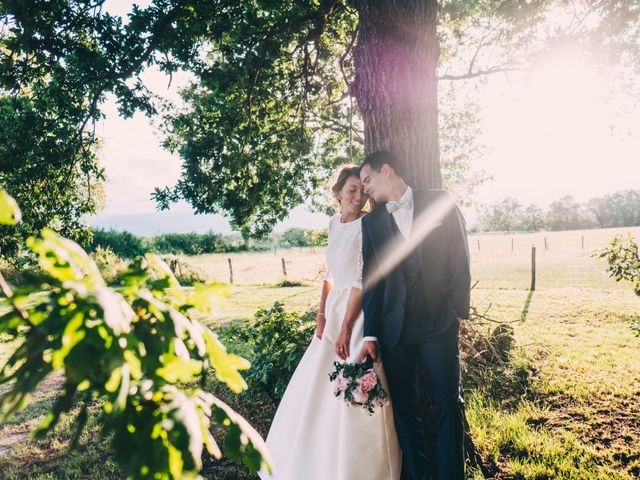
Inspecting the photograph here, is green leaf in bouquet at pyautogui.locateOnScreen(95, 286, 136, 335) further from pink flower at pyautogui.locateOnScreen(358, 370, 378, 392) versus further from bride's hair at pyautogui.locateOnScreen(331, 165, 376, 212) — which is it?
bride's hair at pyautogui.locateOnScreen(331, 165, 376, 212)

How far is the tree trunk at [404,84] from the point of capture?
370 cm

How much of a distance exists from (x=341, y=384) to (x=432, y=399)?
709 mm

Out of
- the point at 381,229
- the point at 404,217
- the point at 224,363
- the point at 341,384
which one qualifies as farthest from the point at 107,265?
the point at 224,363

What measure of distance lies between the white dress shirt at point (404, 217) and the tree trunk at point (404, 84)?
0.64 m

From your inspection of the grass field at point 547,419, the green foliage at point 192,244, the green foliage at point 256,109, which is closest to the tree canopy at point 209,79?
the green foliage at point 256,109

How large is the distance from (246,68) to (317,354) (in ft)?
16.6

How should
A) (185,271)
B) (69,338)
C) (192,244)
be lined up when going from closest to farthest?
(69,338) → (185,271) → (192,244)

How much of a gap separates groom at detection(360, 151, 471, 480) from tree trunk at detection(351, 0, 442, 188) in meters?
0.74

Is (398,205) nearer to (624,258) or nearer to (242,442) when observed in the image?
(242,442)

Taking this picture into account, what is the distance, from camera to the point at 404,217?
3.06 metres

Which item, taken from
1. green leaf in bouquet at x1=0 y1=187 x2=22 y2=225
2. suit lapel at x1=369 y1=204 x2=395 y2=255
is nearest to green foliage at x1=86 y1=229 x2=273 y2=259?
suit lapel at x1=369 y1=204 x2=395 y2=255

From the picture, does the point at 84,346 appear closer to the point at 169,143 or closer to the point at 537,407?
the point at 537,407

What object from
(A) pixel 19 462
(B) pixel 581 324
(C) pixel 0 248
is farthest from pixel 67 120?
(B) pixel 581 324

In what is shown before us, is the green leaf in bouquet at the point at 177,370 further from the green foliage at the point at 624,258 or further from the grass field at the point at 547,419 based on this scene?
the green foliage at the point at 624,258
